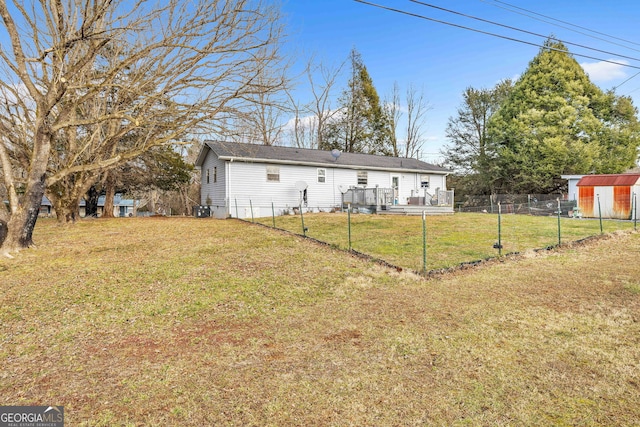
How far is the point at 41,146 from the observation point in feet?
24.9

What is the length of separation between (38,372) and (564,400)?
441cm

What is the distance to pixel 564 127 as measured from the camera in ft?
82.3

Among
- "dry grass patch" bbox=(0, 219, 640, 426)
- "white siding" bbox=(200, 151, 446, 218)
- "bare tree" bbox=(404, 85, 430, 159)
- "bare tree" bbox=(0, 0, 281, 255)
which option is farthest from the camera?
"bare tree" bbox=(404, 85, 430, 159)

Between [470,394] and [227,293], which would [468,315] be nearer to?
[470,394]

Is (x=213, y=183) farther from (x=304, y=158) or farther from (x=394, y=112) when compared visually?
(x=394, y=112)

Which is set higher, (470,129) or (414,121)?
(414,121)

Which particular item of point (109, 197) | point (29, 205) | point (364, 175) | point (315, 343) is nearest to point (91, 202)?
point (109, 197)

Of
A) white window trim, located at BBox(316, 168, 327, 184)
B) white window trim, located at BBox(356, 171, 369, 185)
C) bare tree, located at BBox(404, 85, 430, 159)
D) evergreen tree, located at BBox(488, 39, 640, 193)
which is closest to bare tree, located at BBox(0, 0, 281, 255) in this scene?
white window trim, located at BBox(316, 168, 327, 184)

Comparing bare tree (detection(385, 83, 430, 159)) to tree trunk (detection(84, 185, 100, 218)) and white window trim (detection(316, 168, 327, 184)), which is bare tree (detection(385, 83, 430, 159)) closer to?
white window trim (detection(316, 168, 327, 184))

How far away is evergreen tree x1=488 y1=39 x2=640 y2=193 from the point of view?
81.6ft

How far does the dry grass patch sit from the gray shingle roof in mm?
11311

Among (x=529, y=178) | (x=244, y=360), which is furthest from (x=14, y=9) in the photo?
(x=529, y=178)

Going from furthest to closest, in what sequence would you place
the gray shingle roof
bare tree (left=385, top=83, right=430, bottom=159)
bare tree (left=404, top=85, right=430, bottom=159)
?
bare tree (left=385, top=83, right=430, bottom=159), bare tree (left=404, top=85, right=430, bottom=159), the gray shingle roof

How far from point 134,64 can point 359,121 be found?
91.7 ft
